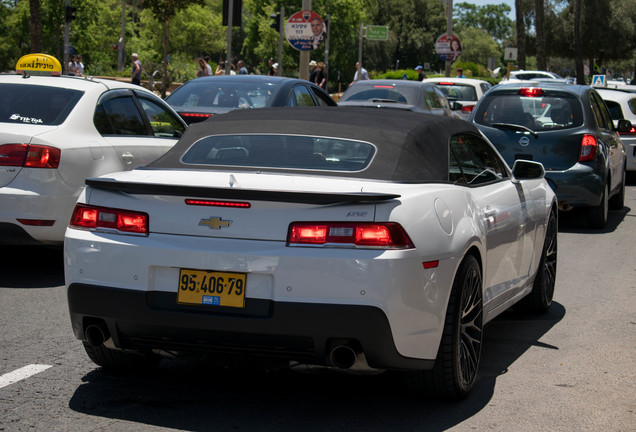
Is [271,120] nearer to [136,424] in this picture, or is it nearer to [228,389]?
[228,389]

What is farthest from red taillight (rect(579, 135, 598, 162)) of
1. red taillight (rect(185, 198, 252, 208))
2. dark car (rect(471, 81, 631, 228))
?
red taillight (rect(185, 198, 252, 208))

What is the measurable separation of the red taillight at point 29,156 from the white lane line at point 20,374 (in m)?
2.81

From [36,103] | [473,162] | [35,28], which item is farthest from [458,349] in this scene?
[35,28]

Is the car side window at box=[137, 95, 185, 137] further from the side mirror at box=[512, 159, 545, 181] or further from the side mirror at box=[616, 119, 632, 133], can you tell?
the side mirror at box=[616, 119, 632, 133]

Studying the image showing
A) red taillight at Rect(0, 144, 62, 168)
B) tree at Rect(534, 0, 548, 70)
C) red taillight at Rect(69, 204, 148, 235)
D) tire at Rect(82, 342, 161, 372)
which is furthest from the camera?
tree at Rect(534, 0, 548, 70)

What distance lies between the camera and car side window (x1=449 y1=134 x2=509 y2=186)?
5.74 m

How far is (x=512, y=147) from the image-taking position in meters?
12.3

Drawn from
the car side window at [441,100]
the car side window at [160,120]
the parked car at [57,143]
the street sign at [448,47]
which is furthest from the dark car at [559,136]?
the street sign at [448,47]

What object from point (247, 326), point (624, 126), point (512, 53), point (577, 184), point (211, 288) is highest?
point (512, 53)

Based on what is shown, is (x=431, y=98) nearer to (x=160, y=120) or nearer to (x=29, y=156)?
(x=160, y=120)

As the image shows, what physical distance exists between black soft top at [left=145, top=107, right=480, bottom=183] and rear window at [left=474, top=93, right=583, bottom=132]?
21.5 feet

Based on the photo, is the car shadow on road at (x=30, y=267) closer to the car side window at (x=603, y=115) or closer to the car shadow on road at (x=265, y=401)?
the car shadow on road at (x=265, y=401)

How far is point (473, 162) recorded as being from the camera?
610 cm

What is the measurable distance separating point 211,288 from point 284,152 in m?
1.03
